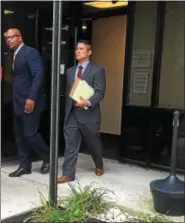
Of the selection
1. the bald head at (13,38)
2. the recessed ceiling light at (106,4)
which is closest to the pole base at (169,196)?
the bald head at (13,38)

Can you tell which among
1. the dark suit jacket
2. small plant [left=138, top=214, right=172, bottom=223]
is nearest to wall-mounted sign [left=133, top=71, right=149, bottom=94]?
the dark suit jacket

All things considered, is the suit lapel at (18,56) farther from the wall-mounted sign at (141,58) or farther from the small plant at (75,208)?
the small plant at (75,208)

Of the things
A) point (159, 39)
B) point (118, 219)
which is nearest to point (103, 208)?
point (118, 219)

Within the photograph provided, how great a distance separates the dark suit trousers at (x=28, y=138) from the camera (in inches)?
182

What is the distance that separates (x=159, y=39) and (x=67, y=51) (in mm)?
1336

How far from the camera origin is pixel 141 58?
5395mm

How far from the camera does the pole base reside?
311 cm

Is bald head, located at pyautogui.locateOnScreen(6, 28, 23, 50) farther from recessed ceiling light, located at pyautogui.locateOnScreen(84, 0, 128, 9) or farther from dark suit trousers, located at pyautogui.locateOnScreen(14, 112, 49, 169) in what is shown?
recessed ceiling light, located at pyautogui.locateOnScreen(84, 0, 128, 9)

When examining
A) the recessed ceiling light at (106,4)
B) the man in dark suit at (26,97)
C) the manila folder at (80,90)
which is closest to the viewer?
the manila folder at (80,90)

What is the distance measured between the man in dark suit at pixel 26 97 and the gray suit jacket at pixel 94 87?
36 cm

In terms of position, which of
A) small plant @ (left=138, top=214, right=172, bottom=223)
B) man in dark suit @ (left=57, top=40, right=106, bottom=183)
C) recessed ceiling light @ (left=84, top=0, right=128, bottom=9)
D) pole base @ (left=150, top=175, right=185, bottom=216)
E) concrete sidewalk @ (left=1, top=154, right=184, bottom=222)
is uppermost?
recessed ceiling light @ (left=84, top=0, right=128, bottom=9)

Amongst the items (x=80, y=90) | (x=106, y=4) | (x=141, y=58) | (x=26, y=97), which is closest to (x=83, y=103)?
(x=80, y=90)

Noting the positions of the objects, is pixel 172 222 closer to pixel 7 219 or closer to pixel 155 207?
pixel 155 207

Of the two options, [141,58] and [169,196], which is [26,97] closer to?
[141,58]
